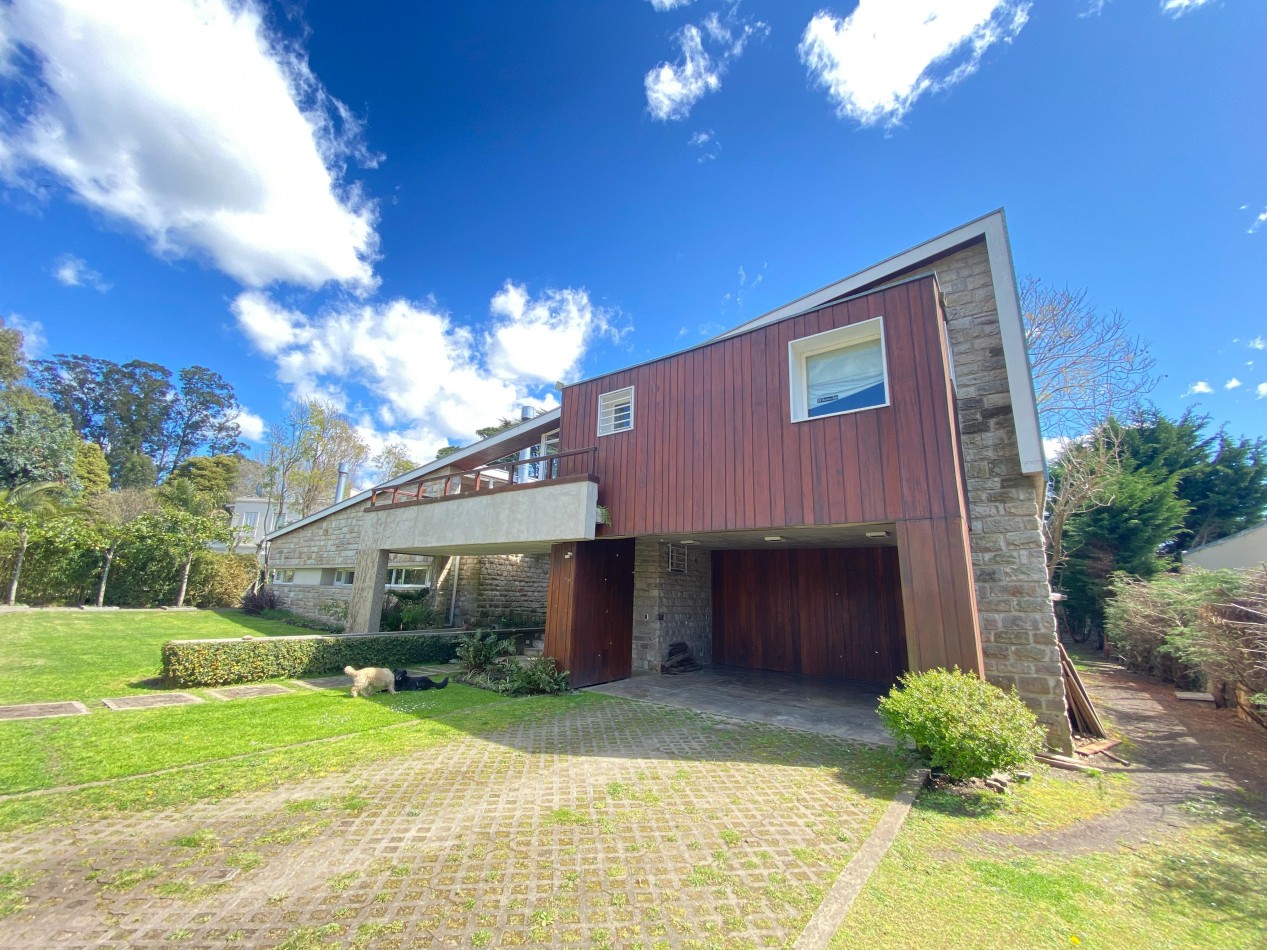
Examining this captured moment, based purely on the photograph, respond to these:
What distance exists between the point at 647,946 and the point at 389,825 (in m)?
2.24

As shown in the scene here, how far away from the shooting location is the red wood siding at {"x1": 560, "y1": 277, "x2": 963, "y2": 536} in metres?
6.14

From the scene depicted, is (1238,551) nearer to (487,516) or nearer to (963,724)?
(963,724)

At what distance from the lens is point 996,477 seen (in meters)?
6.69

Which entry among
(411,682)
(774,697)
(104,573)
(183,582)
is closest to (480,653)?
(411,682)

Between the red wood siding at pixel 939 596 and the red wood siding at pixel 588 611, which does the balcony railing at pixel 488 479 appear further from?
the red wood siding at pixel 939 596

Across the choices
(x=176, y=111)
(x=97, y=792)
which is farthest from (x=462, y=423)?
(x=97, y=792)

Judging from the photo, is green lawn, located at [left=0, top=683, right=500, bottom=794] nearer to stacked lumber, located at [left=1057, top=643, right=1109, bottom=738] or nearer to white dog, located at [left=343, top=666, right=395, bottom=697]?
white dog, located at [left=343, top=666, right=395, bottom=697]

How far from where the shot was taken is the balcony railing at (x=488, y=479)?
9562 mm

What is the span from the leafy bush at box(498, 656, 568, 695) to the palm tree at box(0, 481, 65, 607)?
1847cm

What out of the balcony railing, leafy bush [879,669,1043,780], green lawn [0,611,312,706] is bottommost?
green lawn [0,611,312,706]

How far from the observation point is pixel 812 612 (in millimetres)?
11180

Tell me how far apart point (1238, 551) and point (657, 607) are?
19.1m

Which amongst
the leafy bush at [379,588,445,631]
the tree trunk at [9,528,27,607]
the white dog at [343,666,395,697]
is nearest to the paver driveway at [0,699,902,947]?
the white dog at [343,666,395,697]

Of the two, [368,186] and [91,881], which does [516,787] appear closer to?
[91,881]
